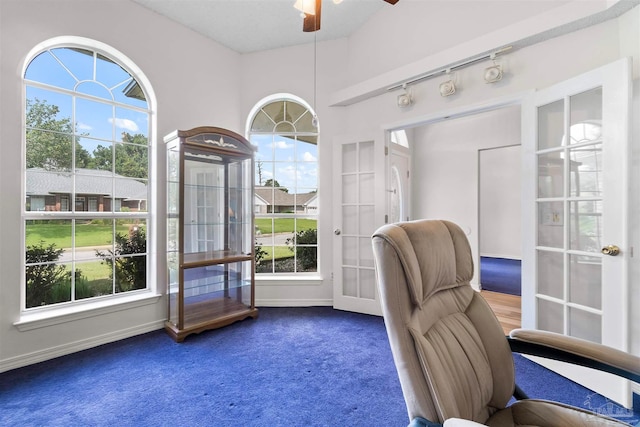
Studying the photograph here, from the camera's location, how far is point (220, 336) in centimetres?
287

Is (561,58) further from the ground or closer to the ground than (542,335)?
further from the ground

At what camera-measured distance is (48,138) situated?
8.25ft

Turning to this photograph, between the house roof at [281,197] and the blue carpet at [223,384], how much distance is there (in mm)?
1673

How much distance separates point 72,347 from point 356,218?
9.68 ft

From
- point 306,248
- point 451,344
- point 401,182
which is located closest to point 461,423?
point 451,344

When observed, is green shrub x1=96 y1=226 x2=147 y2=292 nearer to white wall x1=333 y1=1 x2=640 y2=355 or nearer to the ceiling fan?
the ceiling fan

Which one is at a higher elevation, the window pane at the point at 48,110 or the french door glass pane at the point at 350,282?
the window pane at the point at 48,110

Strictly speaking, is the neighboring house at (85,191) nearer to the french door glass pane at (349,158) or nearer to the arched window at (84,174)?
→ the arched window at (84,174)

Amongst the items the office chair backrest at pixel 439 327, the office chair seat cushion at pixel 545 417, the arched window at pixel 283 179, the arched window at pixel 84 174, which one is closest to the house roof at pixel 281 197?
the arched window at pixel 283 179

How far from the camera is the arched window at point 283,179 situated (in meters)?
3.92

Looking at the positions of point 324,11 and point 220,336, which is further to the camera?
point 324,11

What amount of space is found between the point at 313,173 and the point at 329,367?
93.7 inches

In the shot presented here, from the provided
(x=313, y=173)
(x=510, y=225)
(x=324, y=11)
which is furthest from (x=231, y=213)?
(x=510, y=225)

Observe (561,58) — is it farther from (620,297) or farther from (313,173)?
(313,173)
